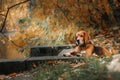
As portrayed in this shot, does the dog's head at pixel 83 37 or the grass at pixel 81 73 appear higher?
the dog's head at pixel 83 37

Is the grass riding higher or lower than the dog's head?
lower

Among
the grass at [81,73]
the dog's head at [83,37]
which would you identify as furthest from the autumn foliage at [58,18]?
the grass at [81,73]

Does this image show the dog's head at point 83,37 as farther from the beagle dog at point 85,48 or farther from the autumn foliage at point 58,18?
the autumn foliage at point 58,18

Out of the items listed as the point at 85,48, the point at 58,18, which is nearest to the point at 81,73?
the point at 85,48

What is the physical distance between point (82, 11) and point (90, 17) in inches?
28.2

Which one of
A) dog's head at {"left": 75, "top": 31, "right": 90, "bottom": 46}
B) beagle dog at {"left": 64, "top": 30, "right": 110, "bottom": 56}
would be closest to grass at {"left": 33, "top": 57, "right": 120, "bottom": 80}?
beagle dog at {"left": 64, "top": 30, "right": 110, "bottom": 56}

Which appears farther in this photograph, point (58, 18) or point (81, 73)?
point (58, 18)

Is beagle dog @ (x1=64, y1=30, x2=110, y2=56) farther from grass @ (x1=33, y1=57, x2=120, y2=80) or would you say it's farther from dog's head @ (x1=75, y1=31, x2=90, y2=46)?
grass @ (x1=33, y1=57, x2=120, y2=80)

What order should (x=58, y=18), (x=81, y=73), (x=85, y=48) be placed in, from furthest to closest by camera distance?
(x=58, y=18), (x=85, y=48), (x=81, y=73)

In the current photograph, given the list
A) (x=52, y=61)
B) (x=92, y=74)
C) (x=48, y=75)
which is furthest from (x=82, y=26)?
(x=92, y=74)

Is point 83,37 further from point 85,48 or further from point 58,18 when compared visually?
point 58,18

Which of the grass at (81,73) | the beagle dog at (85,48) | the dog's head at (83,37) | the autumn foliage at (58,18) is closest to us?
the grass at (81,73)

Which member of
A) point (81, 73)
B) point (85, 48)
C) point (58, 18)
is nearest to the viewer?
point (81, 73)

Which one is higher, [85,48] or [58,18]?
[58,18]
